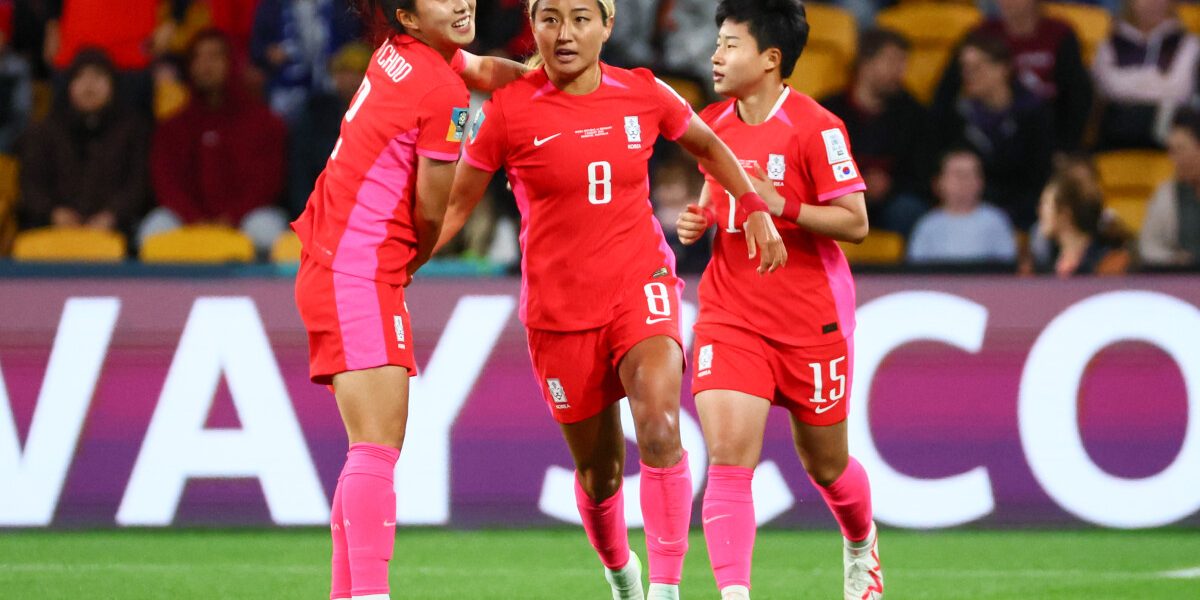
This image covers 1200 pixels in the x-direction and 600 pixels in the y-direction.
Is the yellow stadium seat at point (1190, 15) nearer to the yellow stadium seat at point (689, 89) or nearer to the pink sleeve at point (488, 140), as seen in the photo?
the yellow stadium seat at point (689, 89)

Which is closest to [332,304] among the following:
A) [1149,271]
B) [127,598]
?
[127,598]

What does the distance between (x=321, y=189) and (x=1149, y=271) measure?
4571mm

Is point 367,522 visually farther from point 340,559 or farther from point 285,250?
→ point 285,250

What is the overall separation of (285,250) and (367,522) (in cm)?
513

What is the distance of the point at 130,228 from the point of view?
36.0 ft

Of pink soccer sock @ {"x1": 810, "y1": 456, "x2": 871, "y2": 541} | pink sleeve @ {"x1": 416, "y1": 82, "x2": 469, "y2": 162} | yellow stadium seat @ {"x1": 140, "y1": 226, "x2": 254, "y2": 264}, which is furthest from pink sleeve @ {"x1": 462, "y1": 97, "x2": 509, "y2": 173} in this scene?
yellow stadium seat @ {"x1": 140, "y1": 226, "x2": 254, "y2": 264}

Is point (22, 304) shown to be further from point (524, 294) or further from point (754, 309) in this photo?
point (754, 309)

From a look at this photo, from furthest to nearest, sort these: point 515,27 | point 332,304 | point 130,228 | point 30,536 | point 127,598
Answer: point 515,27
point 130,228
point 30,536
point 127,598
point 332,304

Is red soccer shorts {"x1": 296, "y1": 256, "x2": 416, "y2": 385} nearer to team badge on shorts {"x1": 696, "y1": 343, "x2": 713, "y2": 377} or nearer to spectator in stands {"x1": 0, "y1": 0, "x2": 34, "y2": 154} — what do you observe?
team badge on shorts {"x1": 696, "y1": 343, "x2": 713, "y2": 377}

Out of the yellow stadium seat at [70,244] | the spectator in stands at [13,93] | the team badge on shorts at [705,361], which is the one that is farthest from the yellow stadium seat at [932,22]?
the team badge on shorts at [705,361]

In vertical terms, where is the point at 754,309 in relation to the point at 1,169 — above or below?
above

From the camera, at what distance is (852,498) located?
19.7 feet

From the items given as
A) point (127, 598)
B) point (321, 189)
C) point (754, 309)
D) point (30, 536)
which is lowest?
point (30, 536)

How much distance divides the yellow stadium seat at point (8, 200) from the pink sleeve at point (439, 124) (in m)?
6.88
